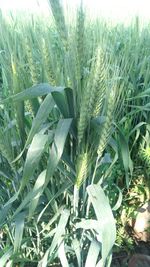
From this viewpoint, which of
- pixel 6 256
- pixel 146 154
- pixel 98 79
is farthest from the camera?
pixel 146 154

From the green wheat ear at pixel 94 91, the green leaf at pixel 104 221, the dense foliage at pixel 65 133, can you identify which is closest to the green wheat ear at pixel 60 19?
the dense foliage at pixel 65 133

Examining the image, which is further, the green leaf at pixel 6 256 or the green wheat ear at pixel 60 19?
the green leaf at pixel 6 256

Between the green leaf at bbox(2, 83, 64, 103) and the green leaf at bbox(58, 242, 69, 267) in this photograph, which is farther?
the green leaf at bbox(58, 242, 69, 267)

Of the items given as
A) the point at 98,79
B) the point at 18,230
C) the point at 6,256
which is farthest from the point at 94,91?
the point at 6,256

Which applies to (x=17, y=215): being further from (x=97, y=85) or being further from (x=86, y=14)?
(x=86, y=14)

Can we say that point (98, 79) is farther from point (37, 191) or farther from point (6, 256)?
point (6, 256)

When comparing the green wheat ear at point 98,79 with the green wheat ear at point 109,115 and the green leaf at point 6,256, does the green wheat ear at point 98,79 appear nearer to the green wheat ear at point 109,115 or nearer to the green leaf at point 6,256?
the green wheat ear at point 109,115

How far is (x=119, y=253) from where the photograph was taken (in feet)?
4.74

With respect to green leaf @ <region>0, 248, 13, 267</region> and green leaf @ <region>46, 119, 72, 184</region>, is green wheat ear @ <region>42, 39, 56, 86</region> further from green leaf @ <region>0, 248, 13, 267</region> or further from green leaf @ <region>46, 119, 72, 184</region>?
green leaf @ <region>0, 248, 13, 267</region>

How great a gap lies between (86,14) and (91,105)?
8.6 inches

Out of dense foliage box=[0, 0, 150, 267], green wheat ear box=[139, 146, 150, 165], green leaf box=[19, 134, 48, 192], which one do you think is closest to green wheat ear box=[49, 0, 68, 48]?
dense foliage box=[0, 0, 150, 267]

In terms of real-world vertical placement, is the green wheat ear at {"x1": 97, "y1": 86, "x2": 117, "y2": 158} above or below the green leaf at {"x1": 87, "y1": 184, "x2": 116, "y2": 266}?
above

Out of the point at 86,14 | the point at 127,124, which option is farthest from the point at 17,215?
the point at 127,124

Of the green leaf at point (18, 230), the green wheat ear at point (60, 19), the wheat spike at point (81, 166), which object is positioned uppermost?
the green wheat ear at point (60, 19)
